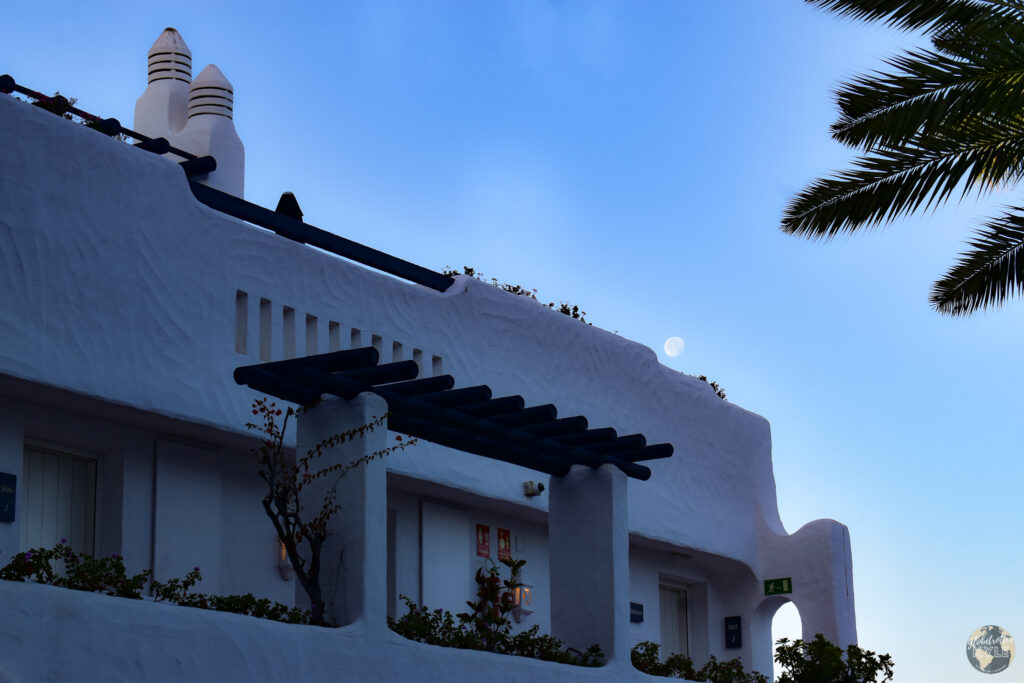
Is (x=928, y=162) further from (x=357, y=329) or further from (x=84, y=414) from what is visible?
(x=84, y=414)

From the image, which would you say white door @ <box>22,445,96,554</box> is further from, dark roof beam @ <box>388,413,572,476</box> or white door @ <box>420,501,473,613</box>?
white door @ <box>420,501,473,613</box>

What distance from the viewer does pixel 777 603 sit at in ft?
68.2

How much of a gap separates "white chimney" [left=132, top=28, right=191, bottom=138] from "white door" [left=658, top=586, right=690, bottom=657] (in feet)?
30.4

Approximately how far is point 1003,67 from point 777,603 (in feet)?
36.9

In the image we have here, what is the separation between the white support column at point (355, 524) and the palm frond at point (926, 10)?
5.00 m

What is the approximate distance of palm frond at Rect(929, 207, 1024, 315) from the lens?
1316cm

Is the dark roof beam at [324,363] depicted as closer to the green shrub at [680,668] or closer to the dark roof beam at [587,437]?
the dark roof beam at [587,437]

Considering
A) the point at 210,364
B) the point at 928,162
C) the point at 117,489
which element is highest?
the point at 928,162

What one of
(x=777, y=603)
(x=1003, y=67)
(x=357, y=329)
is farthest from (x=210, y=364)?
(x=777, y=603)

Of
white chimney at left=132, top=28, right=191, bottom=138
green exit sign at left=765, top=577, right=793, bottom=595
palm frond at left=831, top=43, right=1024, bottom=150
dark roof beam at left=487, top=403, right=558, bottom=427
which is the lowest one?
green exit sign at left=765, top=577, right=793, bottom=595

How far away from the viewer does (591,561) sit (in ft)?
46.6

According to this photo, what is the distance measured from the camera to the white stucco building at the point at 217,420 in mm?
10258

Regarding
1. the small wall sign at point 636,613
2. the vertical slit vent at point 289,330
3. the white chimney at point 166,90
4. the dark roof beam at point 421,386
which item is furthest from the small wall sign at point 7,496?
the small wall sign at point 636,613

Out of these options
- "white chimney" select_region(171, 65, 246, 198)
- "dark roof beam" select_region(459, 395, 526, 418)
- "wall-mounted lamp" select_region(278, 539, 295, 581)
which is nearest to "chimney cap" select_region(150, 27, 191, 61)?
"white chimney" select_region(171, 65, 246, 198)
